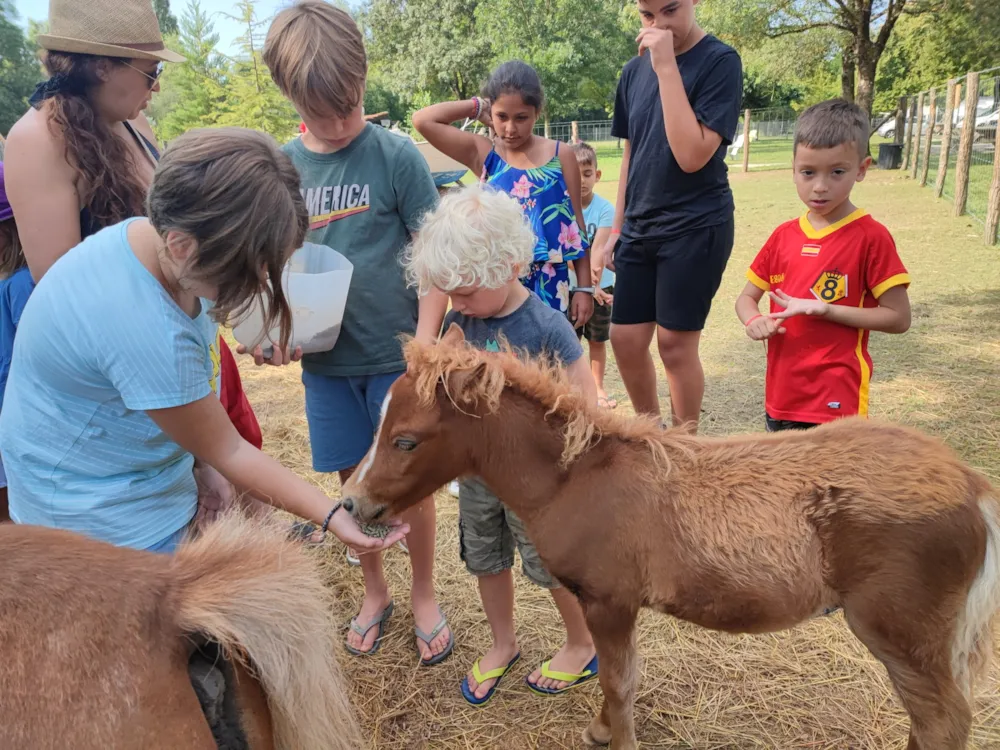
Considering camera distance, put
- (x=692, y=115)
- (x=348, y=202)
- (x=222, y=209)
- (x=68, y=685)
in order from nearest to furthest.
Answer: (x=68, y=685)
(x=222, y=209)
(x=348, y=202)
(x=692, y=115)

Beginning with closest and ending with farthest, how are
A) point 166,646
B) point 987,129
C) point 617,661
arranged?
point 166,646
point 617,661
point 987,129

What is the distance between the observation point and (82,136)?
6.72 feet

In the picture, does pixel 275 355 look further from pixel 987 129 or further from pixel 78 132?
pixel 987 129

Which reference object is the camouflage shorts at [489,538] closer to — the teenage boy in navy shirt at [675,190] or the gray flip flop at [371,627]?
the gray flip flop at [371,627]

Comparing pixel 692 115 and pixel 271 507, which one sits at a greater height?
pixel 692 115

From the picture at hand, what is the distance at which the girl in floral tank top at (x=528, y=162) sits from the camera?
3.44m

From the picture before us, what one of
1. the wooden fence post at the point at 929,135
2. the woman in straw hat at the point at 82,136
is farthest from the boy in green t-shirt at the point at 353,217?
the wooden fence post at the point at 929,135

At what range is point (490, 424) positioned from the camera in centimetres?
188

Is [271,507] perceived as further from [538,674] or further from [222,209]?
[538,674]

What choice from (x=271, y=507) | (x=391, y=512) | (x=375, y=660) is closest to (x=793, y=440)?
(x=391, y=512)

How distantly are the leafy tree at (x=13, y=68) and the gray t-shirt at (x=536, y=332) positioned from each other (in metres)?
33.9

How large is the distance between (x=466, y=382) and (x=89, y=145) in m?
1.46

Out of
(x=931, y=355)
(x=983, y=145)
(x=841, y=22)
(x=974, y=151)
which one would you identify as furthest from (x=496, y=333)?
(x=841, y=22)

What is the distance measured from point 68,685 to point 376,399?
1.63m
